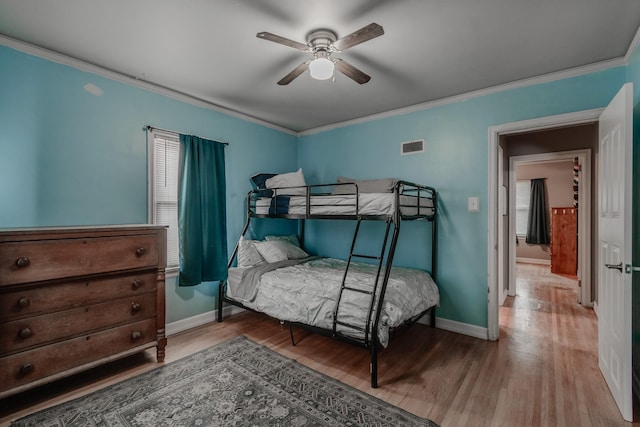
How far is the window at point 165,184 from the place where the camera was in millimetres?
2951

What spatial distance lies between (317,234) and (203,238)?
5.46 feet

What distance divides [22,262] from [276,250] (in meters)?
2.24

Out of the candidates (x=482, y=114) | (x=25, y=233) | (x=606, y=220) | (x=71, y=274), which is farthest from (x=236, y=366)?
(x=482, y=114)

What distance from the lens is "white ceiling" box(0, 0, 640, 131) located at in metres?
1.80

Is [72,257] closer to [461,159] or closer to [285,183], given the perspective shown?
[285,183]

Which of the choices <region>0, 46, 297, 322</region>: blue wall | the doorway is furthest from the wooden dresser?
the doorway

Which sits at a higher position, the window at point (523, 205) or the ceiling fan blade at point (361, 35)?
the ceiling fan blade at point (361, 35)

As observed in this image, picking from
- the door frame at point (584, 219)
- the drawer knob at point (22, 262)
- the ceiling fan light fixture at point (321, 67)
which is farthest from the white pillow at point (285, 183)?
the door frame at point (584, 219)

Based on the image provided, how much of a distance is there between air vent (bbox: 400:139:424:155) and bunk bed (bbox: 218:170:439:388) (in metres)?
0.51

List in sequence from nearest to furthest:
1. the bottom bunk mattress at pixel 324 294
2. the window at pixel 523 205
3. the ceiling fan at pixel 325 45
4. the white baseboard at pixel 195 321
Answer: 1. the ceiling fan at pixel 325 45
2. the bottom bunk mattress at pixel 324 294
3. the white baseboard at pixel 195 321
4. the window at pixel 523 205

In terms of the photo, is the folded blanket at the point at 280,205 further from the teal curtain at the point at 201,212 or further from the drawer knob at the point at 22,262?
the drawer knob at the point at 22,262

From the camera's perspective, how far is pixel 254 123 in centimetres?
394

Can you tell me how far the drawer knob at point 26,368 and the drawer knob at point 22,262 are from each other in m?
0.62

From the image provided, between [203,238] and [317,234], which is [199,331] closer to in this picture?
[203,238]
